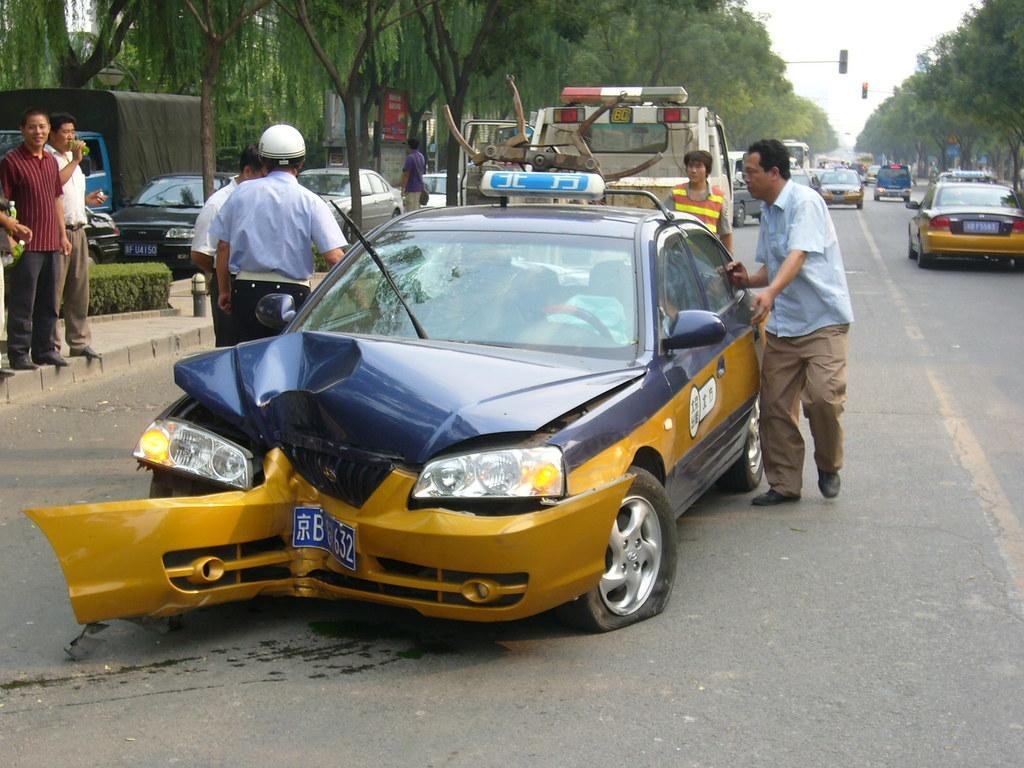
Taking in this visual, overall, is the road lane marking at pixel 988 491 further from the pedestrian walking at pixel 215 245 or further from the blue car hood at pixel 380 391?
the pedestrian walking at pixel 215 245

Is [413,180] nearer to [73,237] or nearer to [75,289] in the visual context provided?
[75,289]

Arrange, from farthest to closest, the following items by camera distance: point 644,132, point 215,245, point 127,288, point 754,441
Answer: point 644,132 → point 127,288 → point 215,245 → point 754,441

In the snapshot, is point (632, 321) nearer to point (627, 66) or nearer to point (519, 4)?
point (519, 4)

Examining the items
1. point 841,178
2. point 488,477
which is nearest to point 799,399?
point 488,477

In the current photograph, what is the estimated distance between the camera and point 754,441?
7.56 m

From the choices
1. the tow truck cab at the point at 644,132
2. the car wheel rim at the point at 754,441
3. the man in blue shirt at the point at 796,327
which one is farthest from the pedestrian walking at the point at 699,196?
the tow truck cab at the point at 644,132

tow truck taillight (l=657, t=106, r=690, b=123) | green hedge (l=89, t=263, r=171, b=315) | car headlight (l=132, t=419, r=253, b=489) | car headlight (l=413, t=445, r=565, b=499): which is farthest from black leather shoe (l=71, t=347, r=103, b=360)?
tow truck taillight (l=657, t=106, r=690, b=123)

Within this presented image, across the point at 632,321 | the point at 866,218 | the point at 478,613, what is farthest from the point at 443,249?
the point at 866,218

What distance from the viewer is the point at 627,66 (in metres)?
54.8

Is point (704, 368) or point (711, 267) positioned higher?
point (711, 267)

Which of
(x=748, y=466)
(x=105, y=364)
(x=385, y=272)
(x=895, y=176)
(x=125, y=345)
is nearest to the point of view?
(x=385, y=272)

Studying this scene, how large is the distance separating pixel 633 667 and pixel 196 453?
165cm

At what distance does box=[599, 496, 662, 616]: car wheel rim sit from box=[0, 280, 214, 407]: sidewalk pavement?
6.16m

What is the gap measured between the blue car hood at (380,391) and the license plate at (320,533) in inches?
9.3
